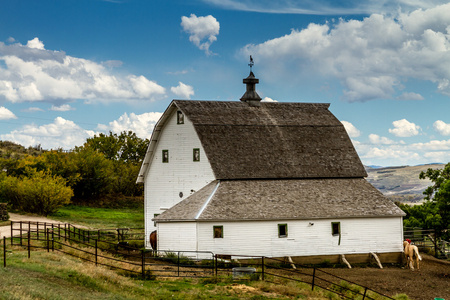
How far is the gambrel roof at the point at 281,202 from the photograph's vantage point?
29.5 metres

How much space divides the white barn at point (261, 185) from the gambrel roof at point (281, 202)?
6 centimetres

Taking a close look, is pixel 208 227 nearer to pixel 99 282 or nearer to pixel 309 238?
pixel 309 238

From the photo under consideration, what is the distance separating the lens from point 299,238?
30.0 meters

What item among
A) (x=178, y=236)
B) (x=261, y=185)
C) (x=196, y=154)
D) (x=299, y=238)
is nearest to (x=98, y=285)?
(x=178, y=236)

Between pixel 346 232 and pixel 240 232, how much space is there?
6.29 metres

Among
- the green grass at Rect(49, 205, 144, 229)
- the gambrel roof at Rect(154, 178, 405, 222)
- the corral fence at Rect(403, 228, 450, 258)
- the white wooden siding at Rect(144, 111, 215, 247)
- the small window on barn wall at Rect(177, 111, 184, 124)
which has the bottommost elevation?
the corral fence at Rect(403, 228, 450, 258)

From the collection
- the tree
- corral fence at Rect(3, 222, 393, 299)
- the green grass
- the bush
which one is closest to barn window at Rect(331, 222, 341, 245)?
corral fence at Rect(3, 222, 393, 299)

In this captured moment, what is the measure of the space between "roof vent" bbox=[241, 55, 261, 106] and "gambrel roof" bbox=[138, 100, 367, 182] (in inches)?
17.3

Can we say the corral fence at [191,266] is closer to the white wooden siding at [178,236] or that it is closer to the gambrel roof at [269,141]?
the white wooden siding at [178,236]

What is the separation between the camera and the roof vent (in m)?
37.5

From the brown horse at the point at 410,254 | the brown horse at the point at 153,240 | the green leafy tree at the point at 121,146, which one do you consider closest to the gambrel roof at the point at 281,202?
the brown horse at the point at 410,254

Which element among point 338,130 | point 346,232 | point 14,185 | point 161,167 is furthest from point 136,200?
point 346,232

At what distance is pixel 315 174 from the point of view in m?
33.8

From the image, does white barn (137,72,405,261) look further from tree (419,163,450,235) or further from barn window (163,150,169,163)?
tree (419,163,450,235)
